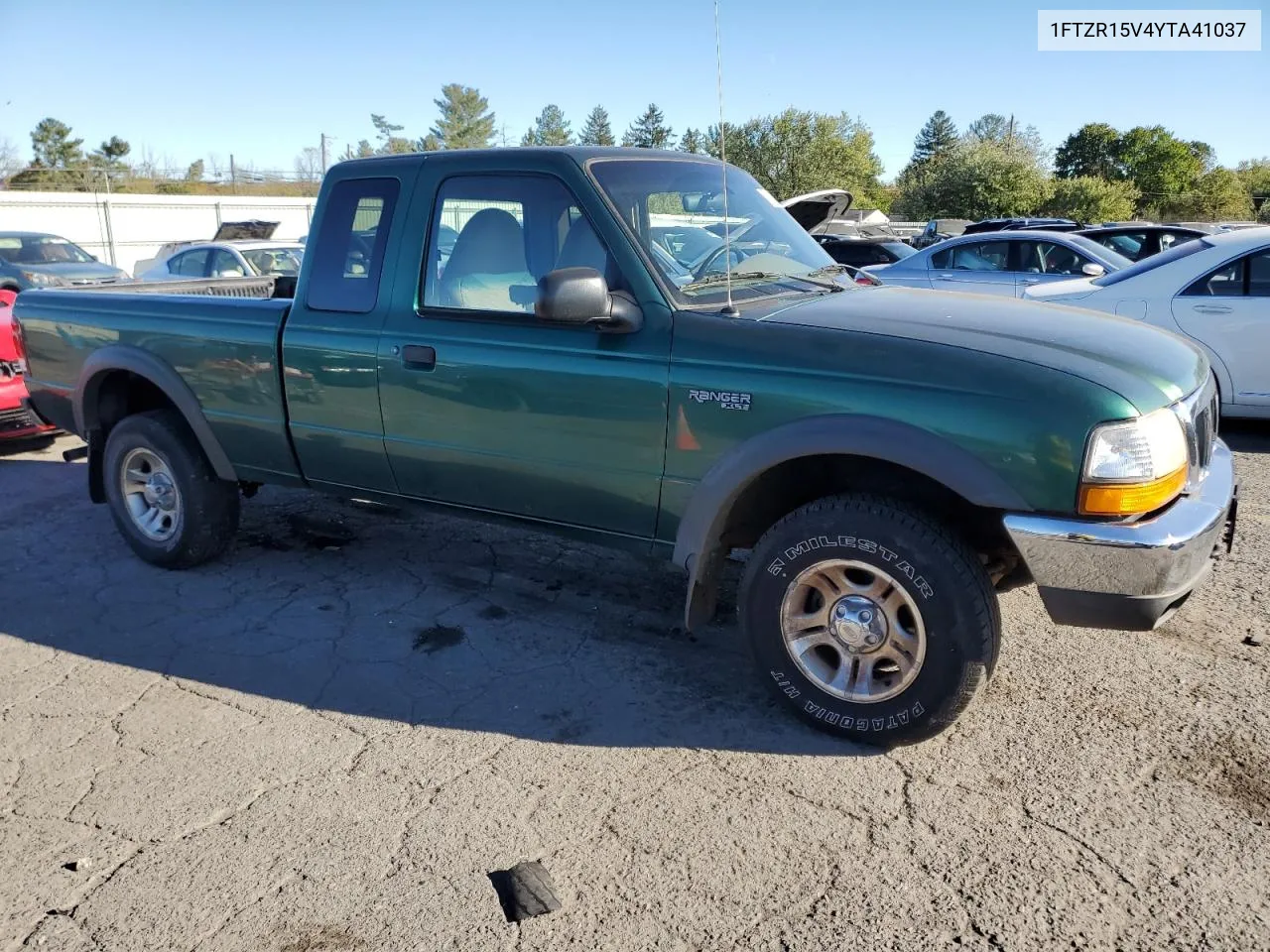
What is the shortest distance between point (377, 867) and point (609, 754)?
0.86 meters

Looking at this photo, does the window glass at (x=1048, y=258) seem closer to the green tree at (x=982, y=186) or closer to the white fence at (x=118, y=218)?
the white fence at (x=118, y=218)

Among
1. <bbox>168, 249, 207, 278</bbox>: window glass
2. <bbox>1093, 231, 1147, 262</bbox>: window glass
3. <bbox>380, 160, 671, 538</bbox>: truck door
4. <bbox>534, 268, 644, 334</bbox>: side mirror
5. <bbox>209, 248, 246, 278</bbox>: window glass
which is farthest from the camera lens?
<bbox>1093, 231, 1147, 262</bbox>: window glass

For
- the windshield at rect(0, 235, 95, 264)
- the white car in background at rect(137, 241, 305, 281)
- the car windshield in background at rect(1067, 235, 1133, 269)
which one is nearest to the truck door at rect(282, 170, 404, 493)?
the white car in background at rect(137, 241, 305, 281)

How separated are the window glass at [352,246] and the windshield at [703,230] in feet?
3.35

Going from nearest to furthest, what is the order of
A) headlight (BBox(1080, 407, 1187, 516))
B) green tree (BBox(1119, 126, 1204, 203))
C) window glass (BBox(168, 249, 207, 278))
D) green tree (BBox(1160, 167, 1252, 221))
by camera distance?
headlight (BBox(1080, 407, 1187, 516))
window glass (BBox(168, 249, 207, 278))
green tree (BBox(1160, 167, 1252, 221))
green tree (BBox(1119, 126, 1204, 203))

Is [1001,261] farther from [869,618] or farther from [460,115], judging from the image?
[460,115]

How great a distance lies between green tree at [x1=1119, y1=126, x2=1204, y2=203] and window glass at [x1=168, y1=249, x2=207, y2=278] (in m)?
50.2

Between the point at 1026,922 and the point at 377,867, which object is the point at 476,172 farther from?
the point at 1026,922

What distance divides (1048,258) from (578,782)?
10341 millimetres

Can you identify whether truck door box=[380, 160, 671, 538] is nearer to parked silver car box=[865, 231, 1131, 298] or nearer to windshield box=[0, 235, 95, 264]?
parked silver car box=[865, 231, 1131, 298]

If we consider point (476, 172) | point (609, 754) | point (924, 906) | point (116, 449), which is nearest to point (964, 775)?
point (924, 906)

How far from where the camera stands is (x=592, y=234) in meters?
3.61

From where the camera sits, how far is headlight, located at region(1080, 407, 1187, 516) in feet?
9.13

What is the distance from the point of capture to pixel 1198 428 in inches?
126
